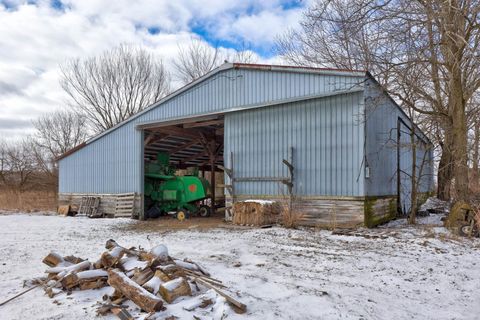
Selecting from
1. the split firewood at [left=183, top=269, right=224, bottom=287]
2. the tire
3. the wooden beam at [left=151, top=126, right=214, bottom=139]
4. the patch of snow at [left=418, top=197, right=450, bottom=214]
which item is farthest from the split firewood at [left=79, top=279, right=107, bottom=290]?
the patch of snow at [left=418, top=197, right=450, bottom=214]

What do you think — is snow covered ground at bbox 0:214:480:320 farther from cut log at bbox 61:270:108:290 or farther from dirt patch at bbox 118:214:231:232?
dirt patch at bbox 118:214:231:232

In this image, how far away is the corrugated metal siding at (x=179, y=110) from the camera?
9180mm

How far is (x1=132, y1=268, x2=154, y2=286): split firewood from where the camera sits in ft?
12.5

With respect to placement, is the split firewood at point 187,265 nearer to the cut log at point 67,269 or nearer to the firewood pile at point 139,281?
the firewood pile at point 139,281

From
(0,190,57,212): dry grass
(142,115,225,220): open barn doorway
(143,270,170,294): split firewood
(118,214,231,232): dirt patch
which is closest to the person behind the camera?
(143,270,170,294): split firewood

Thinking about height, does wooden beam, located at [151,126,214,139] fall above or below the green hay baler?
above

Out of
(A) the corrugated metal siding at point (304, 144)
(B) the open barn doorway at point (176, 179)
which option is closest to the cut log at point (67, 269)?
(A) the corrugated metal siding at point (304, 144)

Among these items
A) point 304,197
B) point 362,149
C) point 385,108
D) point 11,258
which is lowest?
point 11,258

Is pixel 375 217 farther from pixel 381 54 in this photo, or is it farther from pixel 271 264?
Result: pixel 271 264

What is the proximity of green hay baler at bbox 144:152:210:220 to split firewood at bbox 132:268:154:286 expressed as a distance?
8641mm

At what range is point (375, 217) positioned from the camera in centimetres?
890

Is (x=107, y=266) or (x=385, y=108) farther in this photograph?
(x=385, y=108)

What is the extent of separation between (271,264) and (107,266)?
2.29 meters

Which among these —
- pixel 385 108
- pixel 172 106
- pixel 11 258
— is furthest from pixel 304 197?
pixel 11 258
